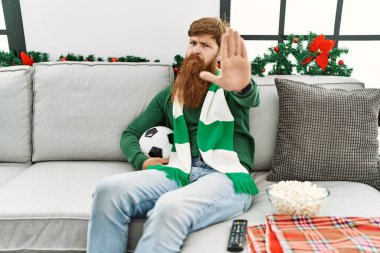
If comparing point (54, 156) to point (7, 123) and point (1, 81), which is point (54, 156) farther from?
point (1, 81)

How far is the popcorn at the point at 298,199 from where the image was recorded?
126cm

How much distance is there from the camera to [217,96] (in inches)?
61.1

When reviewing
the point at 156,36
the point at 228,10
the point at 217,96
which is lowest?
the point at 217,96

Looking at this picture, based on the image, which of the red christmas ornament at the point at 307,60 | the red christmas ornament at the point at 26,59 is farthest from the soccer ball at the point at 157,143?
the red christmas ornament at the point at 26,59

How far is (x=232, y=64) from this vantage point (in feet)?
4.09

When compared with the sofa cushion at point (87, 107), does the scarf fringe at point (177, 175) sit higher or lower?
lower

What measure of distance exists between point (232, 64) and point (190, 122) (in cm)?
45

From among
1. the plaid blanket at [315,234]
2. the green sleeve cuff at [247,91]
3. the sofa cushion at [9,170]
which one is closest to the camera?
the plaid blanket at [315,234]

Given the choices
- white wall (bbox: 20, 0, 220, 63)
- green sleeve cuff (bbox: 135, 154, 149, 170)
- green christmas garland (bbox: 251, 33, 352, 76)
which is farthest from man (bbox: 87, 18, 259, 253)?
white wall (bbox: 20, 0, 220, 63)

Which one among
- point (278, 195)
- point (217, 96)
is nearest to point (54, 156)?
point (217, 96)

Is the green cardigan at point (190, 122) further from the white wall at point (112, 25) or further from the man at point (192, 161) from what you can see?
the white wall at point (112, 25)

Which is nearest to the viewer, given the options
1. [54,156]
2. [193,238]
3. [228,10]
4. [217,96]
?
[193,238]

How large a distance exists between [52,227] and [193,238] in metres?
0.57

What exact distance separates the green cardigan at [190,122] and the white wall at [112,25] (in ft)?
1.90
